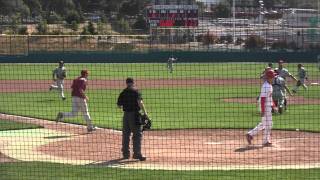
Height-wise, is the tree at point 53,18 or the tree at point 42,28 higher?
the tree at point 53,18

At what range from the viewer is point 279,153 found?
1334cm

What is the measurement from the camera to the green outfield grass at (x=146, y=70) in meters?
43.4

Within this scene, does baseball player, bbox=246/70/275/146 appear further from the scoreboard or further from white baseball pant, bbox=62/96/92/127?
the scoreboard

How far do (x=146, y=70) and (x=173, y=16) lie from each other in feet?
23.3

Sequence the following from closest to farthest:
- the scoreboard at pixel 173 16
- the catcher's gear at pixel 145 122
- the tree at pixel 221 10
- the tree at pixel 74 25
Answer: the catcher's gear at pixel 145 122
the tree at pixel 74 25
the tree at pixel 221 10
the scoreboard at pixel 173 16

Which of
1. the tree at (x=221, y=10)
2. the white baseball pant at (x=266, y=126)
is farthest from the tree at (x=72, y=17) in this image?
the white baseball pant at (x=266, y=126)

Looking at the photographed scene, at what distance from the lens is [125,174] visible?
10.9m

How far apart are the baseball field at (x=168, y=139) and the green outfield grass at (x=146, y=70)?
12799 mm

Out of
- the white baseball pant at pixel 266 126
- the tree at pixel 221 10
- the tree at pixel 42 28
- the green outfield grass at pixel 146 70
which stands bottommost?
the green outfield grass at pixel 146 70

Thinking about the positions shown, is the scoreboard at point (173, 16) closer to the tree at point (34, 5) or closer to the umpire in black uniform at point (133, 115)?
the tree at point (34, 5)

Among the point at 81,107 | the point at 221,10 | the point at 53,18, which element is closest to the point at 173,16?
the point at 221,10

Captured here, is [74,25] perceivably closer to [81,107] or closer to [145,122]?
[81,107]

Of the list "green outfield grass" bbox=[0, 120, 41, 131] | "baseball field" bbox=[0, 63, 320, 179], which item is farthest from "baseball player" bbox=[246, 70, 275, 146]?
"green outfield grass" bbox=[0, 120, 41, 131]

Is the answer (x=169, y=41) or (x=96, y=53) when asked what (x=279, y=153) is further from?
(x=169, y=41)
